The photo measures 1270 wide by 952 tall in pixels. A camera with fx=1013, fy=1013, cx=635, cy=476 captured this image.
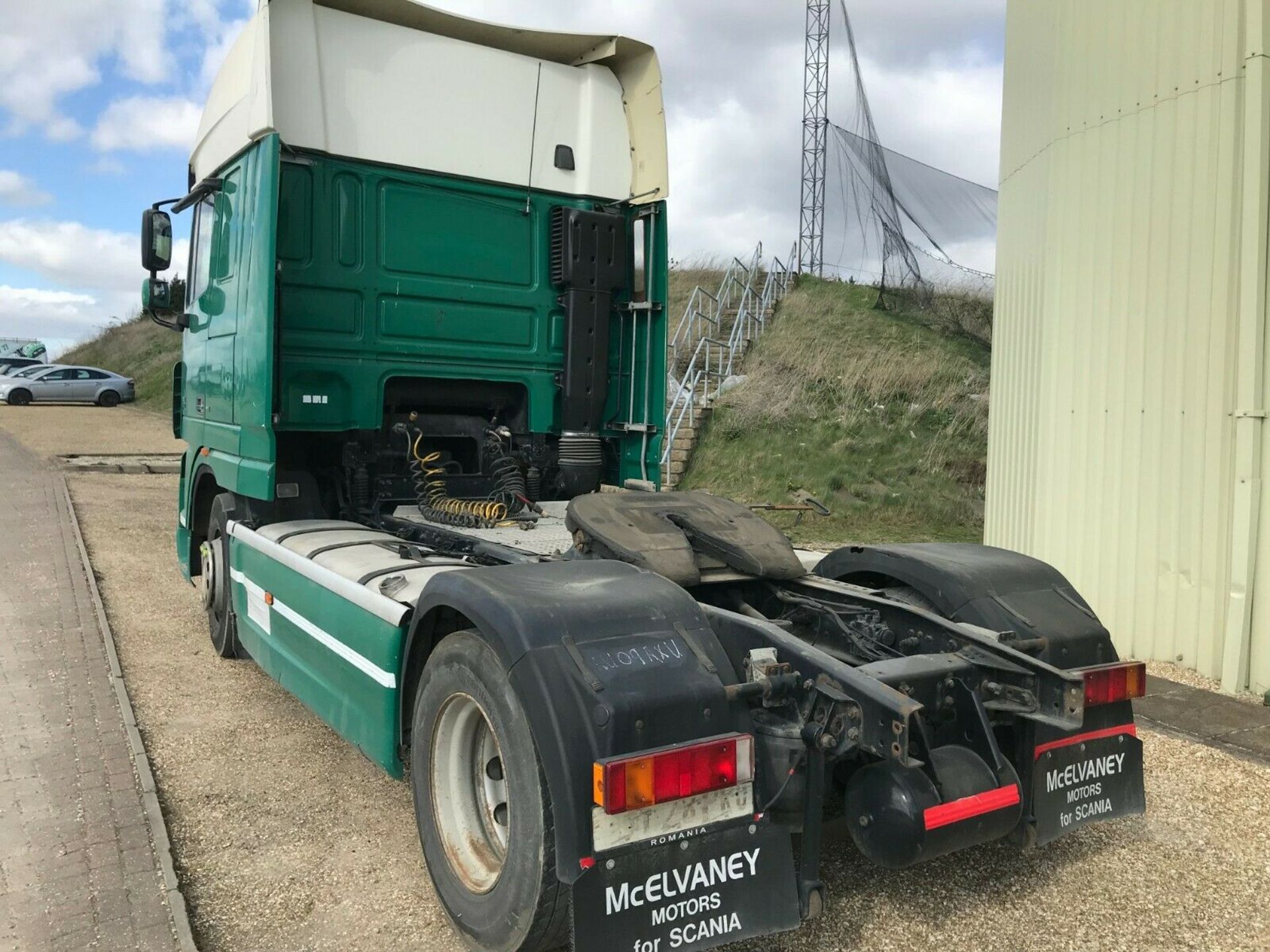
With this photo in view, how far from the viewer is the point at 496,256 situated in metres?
6.05

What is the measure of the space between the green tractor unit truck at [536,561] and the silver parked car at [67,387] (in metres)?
26.6

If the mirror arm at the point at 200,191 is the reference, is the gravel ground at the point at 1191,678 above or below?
below

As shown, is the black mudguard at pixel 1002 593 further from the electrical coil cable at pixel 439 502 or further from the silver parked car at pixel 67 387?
the silver parked car at pixel 67 387

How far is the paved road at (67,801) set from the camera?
3.15 meters

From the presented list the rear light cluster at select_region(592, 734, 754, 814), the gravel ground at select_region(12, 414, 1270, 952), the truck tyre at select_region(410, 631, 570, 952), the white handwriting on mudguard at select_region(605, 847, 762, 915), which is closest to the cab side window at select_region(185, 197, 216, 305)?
the gravel ground at select_region(12, 414, 1270, 952)

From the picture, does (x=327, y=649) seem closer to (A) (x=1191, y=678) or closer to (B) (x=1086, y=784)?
(B) (x=1086, y=784)

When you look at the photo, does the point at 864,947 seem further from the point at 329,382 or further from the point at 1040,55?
the point at 1040,55

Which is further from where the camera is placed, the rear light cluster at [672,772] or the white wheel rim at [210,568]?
the white wheel rim at [210,568]

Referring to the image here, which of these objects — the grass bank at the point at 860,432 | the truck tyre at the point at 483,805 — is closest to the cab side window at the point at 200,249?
the truck tyre at the point at 483,805

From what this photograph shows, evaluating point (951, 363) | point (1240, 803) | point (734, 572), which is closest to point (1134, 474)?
point (1240, 803)

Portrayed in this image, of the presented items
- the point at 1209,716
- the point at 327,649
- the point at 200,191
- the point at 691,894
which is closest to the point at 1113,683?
the point at 691,894

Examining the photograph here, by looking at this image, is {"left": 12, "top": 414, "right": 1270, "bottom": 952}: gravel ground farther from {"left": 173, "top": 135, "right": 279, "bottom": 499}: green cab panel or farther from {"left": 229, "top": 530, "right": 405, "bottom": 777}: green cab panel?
{"left": 173, "top": 135, "right": 279, "bottom": 499}: green cab panel

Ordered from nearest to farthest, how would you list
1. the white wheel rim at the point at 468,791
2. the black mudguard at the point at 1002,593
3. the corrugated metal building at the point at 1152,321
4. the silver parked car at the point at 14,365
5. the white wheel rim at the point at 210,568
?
1. the white wheel rim at the point at 468,791
2. the black mudguard at the point at 1002,593
3. the corrugated metal building at the point at 1152,321
4. the white wheel rim at the point at 210,568
5. the silver parked car at the point at 14,365

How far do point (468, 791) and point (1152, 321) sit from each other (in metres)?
5.53
